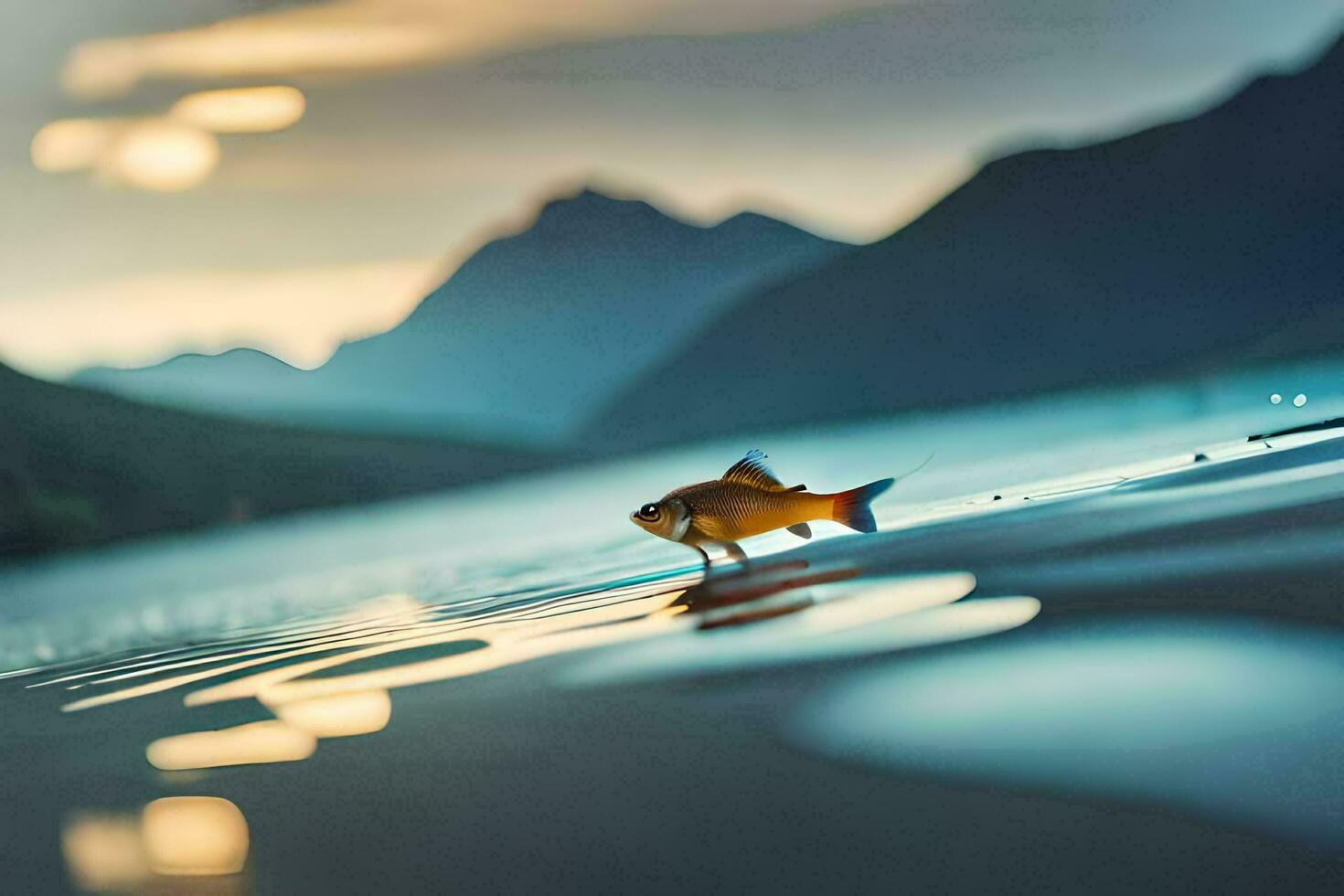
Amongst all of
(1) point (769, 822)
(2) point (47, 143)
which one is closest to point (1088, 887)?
(1) point (769, 822)

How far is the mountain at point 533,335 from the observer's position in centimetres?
328

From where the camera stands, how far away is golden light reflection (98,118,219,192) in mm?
3176

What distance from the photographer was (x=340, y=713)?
60.2 inches

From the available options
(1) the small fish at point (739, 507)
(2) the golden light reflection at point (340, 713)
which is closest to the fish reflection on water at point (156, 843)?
(2) the golden light reflection at point (340, 713)

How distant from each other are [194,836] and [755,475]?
4.01 ft

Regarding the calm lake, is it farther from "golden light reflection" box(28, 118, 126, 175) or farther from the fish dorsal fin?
"golden light reflection" box(28, 118, 126, 175)

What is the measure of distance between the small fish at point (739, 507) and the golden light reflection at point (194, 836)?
3.42 ft

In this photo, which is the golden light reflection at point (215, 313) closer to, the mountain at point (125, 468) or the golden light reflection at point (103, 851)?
the mountain at point (125, 468)

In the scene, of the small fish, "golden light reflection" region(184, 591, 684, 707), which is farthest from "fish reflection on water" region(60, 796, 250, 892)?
the small fish

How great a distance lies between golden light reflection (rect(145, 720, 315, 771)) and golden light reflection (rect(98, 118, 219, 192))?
202cm

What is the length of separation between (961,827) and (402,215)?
2.65 meters

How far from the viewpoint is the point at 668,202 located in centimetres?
343

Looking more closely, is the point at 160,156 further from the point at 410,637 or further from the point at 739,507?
the point at 739,507

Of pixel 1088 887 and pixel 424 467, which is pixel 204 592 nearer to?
pixel 424 467
